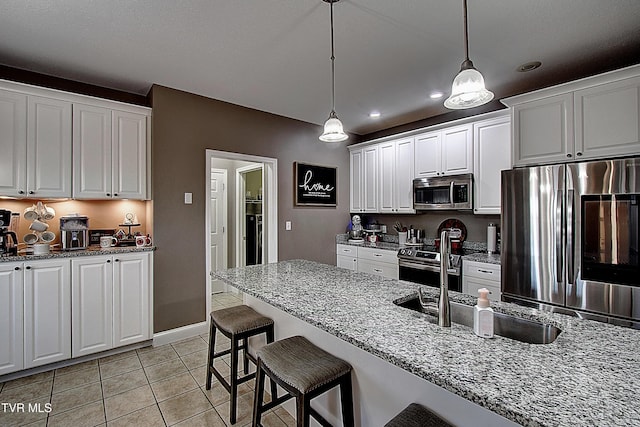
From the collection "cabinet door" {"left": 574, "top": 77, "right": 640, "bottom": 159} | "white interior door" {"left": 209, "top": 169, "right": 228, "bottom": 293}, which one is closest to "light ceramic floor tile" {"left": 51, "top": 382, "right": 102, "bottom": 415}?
"white interior door" {"left": 209, "top": 169, "right": 228, "bottom": 293}

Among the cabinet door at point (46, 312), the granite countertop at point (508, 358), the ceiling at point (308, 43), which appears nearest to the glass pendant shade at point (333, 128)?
the ceiling at point (308, 43)

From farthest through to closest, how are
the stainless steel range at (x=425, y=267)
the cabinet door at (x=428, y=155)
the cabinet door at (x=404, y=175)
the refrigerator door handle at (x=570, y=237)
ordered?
1. the cabinet door at (x=404, y=175)
2. the cabinet door at (x=428, y=155)
3. the stainless steel range at (x=425, y=267)
4. the refrigerator door handle at (x=570, y=237)

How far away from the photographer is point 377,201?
4.49m

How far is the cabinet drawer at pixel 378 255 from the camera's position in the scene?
385cm

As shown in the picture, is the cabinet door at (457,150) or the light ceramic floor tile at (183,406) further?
the cabinet door at (457,150)

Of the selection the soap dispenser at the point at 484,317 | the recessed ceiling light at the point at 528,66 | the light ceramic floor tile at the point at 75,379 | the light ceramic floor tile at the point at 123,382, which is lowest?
the light ceramic floor tile at the point at 123,382

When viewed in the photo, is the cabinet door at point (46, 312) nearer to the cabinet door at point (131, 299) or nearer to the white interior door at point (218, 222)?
the cabinet door at point (131, 299)

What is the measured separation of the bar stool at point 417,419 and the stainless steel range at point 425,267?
2302 mm

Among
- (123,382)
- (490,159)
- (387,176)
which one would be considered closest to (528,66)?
(490,159)

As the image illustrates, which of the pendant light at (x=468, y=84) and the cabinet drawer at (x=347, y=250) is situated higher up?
the pendant light at (x=468, y=84)

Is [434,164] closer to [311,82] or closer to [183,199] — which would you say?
[311,82]

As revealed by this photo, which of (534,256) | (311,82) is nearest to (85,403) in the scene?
(311,82)

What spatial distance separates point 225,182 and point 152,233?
Result: 215 cm

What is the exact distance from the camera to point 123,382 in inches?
95.3
